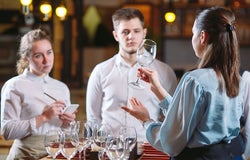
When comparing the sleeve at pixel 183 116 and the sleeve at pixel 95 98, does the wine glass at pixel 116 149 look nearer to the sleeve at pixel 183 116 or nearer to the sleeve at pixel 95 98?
the sleeve at pixel 183 116

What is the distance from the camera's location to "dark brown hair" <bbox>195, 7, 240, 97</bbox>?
2355 millimetres

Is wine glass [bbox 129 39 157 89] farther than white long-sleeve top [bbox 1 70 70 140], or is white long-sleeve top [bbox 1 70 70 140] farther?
white long-sleeve top [bbox 1 70 70 140]

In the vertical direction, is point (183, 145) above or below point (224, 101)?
below

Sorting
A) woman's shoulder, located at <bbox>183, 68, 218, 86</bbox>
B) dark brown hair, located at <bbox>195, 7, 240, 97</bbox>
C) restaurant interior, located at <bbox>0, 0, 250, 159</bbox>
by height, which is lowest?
restaurant interior, located at <bbox>0, 0, 250, 159</bbox>

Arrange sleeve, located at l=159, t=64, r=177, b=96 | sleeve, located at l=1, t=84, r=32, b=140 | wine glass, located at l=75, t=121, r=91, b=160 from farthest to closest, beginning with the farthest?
sleeve, located at l=159, t=64, r=177, b=96 < sleeve, located at l=1, t=84, r=32, b=140 < wine glass, located at l=75, t=121, r=91, b=160

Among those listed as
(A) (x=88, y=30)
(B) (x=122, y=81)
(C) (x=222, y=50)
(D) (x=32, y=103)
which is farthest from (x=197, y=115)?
(A) (x=88, y=30)

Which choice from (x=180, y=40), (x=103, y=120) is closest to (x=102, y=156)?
(x=103, y=120)

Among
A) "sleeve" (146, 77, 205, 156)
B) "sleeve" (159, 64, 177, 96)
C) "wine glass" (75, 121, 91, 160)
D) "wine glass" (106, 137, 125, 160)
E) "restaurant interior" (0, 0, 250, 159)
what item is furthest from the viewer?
"restaurant interior" (0, 0, 250, 159)

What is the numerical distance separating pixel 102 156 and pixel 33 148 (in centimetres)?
88

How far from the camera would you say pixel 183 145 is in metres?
2.34

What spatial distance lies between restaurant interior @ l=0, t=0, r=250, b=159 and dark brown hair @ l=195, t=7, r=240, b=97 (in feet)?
12.8

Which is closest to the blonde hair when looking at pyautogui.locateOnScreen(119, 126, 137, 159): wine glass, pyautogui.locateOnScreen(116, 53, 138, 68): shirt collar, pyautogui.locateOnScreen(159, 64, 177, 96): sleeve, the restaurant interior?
pyautogui.locateOnScreen(116, 53, 138, 68): shirt collar

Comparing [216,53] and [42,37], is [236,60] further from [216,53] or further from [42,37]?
[42,37]

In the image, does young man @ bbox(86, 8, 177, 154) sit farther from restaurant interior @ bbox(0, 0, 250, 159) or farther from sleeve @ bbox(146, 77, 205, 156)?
restaurant interior @ bbox(0, 0, 250, 159)
